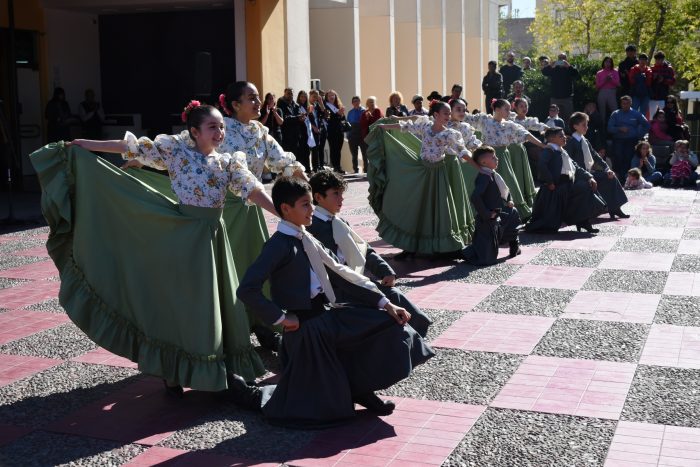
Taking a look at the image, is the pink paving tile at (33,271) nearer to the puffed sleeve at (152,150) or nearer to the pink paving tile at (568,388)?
the puffed sleeve at (152,150)

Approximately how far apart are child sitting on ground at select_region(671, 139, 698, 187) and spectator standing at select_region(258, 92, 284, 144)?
7630 mm

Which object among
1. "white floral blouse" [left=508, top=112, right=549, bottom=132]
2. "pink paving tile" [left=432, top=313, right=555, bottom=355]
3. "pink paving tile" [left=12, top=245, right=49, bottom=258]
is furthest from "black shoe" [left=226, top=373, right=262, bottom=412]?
"white floral blouse" [left=508, top=112, right=549, bottom=132]

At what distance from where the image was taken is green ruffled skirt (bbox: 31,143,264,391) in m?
5.76

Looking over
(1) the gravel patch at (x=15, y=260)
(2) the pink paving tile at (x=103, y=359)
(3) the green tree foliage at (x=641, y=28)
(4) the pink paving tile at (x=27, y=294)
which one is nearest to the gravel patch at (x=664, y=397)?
(2) the pink paving tile at (x=103, y=359)

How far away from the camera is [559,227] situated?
13.3m

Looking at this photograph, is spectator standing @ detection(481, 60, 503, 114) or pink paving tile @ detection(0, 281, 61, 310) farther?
spectator standing @ detection(481, 60, 503, 114)

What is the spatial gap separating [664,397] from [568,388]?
554mm

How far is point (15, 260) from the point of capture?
1138 centimetres

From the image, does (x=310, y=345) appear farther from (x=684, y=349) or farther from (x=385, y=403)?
(x=684, y=349)

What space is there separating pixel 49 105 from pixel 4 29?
162 cm

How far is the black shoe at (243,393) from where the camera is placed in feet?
18.8

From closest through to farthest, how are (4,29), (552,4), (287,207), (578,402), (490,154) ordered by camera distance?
(287,207) < (578,402) < (490,154) < (4,29) < (552,4)

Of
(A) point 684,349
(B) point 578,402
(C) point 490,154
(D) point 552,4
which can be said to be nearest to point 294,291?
(B) point 578,402

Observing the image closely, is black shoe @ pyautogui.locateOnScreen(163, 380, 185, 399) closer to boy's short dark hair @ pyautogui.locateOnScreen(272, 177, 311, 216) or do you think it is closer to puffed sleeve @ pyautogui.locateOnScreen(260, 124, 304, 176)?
boy's short dark hair @ pyautogui.locateOnScreen(272, 177, 311, 216)
